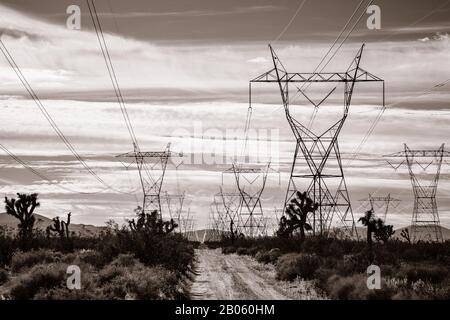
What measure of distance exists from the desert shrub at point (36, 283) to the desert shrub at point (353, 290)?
11.0 meters

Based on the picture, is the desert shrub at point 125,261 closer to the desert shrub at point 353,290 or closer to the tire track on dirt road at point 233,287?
the tire track on dirt road at point 233,287

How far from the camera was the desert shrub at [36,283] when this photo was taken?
24391 mm

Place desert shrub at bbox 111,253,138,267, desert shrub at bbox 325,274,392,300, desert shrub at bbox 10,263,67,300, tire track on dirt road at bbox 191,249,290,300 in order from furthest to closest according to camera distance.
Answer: desert shrub at bbox 111,253,138,267 < tire track on dirt road at bbox 191,249,290,300 < desert shrub at bbox 10,263,67,300 < desert shrub at bbox 325,274,392,300

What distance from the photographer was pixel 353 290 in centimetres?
2458

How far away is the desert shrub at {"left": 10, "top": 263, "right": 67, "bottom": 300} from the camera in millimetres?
24391

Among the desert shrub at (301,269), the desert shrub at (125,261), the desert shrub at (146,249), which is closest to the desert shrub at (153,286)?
the desert shrub at (125,261)

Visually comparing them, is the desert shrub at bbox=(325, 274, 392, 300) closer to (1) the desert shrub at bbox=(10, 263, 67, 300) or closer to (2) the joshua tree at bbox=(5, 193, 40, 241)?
(1) the desert shrub at bbox=(10, 263, 67, 300)

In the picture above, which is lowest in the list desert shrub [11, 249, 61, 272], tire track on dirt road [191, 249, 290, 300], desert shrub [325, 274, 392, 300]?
tire track on dirt road [191, 249, 290, 300]

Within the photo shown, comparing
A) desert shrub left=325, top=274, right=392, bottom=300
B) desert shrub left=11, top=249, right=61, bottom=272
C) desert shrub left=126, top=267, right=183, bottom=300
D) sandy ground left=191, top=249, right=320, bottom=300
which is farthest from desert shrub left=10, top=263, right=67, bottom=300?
desert shrub left=11, top=249, right=61, bottom=272

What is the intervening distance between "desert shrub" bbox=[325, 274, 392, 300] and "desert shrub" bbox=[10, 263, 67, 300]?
11.0 m

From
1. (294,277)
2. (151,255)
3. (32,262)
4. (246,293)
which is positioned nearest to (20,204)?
(32,262)

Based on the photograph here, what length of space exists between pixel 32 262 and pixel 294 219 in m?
35.5
